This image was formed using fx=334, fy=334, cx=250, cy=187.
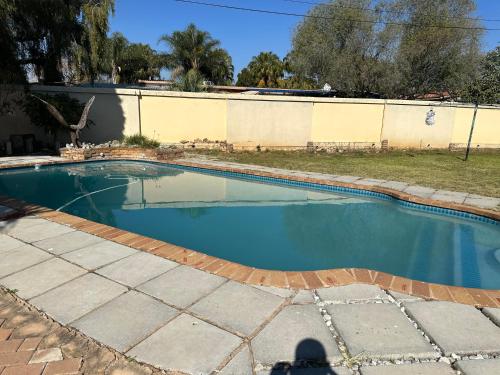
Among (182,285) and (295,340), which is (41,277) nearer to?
(182,285)

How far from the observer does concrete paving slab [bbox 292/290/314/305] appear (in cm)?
292

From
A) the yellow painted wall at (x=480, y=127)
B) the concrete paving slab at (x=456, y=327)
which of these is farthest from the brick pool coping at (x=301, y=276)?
the yellow painted wall at (x=480, y=127)

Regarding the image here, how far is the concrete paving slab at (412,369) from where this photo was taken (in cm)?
214

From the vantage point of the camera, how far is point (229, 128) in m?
14.0

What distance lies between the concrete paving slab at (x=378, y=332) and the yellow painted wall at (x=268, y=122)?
11.8 meters

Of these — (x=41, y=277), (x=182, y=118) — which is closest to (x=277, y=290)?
(x=41, y=277)

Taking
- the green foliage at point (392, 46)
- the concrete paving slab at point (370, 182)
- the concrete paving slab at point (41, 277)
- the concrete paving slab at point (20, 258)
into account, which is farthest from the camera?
the green foliage at point (392, 46)

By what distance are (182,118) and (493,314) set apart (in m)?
12.4

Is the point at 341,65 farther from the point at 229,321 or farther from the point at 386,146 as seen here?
the point at 229,321

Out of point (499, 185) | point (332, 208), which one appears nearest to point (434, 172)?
point (499, 185)

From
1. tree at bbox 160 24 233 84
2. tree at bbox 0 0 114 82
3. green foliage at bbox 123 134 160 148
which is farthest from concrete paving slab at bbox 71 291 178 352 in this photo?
tree at bbox 160 24 233 84

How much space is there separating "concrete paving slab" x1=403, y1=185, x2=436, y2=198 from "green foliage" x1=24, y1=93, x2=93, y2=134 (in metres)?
11.1

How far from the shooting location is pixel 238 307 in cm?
282

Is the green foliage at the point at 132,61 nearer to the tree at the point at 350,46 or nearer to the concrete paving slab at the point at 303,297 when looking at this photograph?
the tree at the point at 350,46
